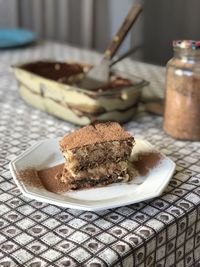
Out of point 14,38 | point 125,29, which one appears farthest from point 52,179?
point 14,38

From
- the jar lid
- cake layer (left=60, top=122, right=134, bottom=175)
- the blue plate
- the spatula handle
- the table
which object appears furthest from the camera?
the blue plate

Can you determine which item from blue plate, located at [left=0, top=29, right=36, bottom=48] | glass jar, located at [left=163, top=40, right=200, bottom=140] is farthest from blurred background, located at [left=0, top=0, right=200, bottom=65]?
glass jar, located at [left=163, top=40, right=200, bottom=140]

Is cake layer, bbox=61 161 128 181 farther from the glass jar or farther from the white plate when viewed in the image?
the glass jar

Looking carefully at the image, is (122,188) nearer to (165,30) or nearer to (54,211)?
(54,211)

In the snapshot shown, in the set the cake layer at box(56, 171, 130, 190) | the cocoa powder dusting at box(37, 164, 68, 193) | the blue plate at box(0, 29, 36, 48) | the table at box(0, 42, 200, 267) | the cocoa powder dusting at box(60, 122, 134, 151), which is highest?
the cocoa powder dusting at box(60, 122, 134, 151)

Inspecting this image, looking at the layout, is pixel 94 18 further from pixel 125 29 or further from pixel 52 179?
pixel 52 179
